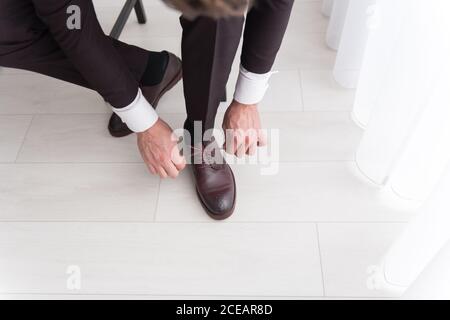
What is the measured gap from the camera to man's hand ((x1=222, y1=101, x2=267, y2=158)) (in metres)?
0.74

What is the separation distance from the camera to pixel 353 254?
740mm

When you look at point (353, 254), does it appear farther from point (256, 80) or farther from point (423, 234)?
point (256, 80)

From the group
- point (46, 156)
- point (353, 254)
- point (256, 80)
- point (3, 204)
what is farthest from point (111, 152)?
point (353, 254)

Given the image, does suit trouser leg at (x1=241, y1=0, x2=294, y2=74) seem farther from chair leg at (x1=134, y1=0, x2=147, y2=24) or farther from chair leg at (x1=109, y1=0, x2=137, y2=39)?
chair leg at (x1=134, y1=0, x2=147, y2=24)

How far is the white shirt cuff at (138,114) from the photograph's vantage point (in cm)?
67

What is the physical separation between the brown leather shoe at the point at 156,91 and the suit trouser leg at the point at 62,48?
139 mm

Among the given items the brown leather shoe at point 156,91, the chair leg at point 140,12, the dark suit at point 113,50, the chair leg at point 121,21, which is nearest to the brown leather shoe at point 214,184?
the dark suit at point 113,50

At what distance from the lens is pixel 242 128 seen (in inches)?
29.7

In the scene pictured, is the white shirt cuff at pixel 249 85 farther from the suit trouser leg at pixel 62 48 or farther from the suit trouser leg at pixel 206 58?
the suit trouser leg at pixel 62 48

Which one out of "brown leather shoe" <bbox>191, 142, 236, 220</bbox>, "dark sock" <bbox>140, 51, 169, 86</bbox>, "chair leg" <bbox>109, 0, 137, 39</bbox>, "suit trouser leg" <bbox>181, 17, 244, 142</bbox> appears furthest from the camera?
"chair leg" <bbox>109, 0, 137, 39</bbox>

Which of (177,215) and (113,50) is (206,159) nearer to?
(177,215)

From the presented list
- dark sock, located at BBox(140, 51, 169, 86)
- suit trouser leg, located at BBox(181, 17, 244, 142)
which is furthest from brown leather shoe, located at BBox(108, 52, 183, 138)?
suit trouser leg, located at BBox(181, 17, 244, 142)

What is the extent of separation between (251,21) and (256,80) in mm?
105

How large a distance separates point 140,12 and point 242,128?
2.18ft
